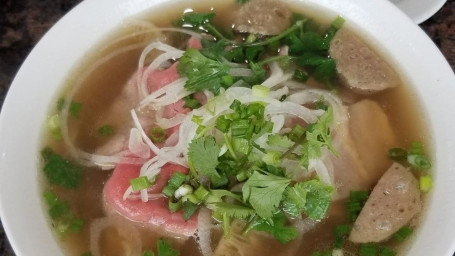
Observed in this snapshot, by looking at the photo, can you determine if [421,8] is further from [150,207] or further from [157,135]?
[150,207]

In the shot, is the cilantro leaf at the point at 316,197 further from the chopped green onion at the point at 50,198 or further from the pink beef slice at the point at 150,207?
the chopped green onion at the point at 50,198

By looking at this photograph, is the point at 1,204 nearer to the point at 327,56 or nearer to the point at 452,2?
the point at 327,56

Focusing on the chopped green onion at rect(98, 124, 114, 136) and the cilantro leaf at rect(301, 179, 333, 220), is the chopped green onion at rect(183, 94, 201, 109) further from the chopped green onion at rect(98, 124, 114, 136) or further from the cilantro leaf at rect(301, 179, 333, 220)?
the cilantro leaf at rect(301, 179, 333, 220)

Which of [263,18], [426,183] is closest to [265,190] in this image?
[426,183]

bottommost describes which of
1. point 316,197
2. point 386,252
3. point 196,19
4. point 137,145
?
point 386,252

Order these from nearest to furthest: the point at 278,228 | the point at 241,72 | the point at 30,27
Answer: the point at 278,228
the point at 241,72
the point at 30,27

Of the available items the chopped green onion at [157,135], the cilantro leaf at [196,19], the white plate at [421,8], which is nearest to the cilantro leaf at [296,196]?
the chopped green onion at [157,135]

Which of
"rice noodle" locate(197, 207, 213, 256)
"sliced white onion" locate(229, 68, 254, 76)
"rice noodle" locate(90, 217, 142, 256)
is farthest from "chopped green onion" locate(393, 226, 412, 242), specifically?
"rice noodle" locate(90, 217, 142, 256)
